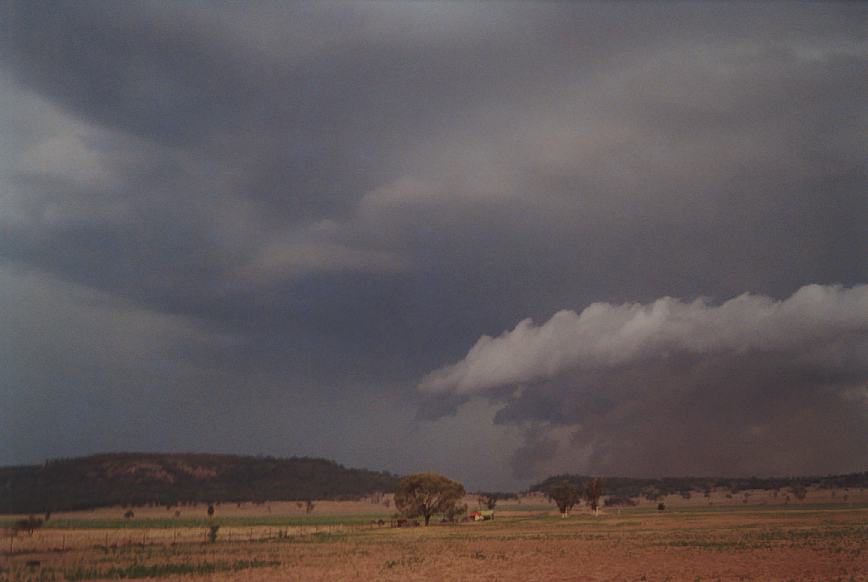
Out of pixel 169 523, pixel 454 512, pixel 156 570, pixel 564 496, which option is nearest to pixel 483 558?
pixel 156 570

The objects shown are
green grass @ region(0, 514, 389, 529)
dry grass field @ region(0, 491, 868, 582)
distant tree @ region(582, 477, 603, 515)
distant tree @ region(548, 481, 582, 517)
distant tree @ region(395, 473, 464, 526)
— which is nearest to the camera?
dry grass field @ region(0, 491, 868, 582)

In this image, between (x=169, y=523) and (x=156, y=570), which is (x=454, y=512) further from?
(x=156, y=570)

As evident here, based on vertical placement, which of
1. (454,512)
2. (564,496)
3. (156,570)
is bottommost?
(454,512)

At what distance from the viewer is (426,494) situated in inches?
4875

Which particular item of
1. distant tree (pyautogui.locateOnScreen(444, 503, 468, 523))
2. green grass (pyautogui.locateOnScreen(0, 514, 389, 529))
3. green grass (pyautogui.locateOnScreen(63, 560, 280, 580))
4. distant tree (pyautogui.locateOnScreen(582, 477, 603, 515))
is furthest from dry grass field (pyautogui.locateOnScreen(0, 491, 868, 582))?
distant tree (pyautogui.locateOnScreen(582, 477, 603, 515))

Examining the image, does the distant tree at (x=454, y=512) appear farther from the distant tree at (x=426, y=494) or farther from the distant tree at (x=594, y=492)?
the distant tree at (x=594, y=492)

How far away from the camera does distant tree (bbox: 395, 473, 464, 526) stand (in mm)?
124000

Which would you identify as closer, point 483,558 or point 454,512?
point 483,558

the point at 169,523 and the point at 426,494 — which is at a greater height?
the point at 426,494

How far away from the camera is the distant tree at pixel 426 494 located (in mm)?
124000

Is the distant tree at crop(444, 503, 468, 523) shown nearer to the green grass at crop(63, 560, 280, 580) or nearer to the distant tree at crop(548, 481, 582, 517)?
the distant tree at crop(548, 481, 582, 517)

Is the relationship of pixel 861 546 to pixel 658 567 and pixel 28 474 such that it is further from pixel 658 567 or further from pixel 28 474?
pixel 28 474

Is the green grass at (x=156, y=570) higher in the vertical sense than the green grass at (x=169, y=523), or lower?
higher

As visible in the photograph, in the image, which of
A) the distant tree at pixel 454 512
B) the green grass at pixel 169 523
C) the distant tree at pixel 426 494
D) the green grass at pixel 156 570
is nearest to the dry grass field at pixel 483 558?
the green grass at pixel 156 570
